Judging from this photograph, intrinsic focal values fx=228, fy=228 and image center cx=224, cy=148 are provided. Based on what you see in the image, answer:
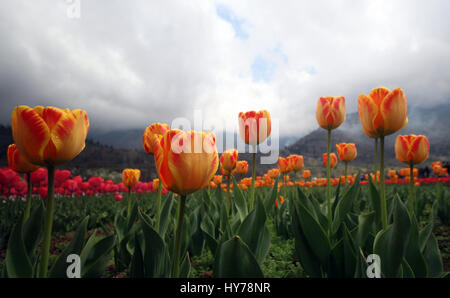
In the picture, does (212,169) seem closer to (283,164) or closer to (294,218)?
(294,218)

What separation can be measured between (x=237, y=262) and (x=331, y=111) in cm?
189

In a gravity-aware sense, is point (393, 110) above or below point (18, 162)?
above

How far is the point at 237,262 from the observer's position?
123 cm

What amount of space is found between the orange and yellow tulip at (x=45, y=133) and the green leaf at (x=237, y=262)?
0.97m

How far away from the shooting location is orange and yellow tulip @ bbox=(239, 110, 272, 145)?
2371 millimetres

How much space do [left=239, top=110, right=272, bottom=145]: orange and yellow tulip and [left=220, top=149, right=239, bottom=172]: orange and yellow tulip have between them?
0.88m

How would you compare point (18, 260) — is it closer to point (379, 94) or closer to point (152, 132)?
point (152, 132)

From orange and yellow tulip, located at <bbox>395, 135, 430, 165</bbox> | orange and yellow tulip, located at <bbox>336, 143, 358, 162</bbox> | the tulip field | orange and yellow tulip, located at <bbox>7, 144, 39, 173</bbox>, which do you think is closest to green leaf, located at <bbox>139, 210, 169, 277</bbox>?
the tulip field

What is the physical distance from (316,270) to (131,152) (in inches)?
4040

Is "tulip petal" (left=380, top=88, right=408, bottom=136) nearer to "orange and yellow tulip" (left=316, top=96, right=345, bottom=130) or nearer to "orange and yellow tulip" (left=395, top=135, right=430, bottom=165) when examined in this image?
"orange and yellow tulip" (left=316, top=96, right=345, bottom=130)

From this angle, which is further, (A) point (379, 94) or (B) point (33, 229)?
(A) point (379, 94)

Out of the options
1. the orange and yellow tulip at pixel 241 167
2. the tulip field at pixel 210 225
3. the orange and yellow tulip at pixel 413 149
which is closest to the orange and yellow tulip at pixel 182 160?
the tulip field at pixel 210 225

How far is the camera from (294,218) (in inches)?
82.8

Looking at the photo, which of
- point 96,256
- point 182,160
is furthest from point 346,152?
point 96,256
